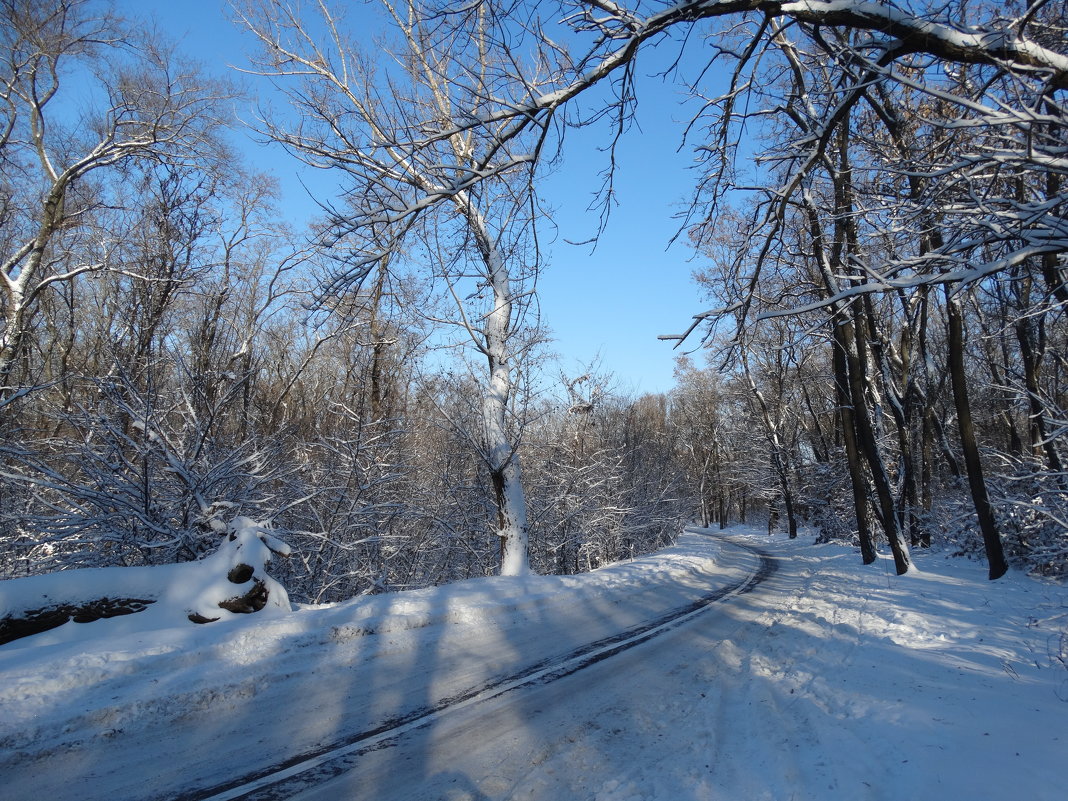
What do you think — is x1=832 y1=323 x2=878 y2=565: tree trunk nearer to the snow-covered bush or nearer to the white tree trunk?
the snow-covered bush

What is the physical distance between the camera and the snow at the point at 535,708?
11.1 feet

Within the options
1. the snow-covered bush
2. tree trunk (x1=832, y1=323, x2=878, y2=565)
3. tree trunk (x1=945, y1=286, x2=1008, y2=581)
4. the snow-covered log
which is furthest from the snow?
tree trunk (x1=832, y1=323, x2=878, y2=565)

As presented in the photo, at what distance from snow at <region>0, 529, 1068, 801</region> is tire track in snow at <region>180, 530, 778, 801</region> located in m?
0.10

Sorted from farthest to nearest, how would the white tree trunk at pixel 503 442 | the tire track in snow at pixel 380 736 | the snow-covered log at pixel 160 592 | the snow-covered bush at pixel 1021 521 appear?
1. the white tree trunk at pixel 503 442
2. the snow-covered bush at pixel 1021 521
3. the snow-covered log at pixel 160 592
4. the tire track in snow at pixel 380 736

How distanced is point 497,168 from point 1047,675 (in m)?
6.70

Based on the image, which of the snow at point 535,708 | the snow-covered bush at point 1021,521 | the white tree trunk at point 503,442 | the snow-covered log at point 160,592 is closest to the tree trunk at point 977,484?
the snow-covered bush at point 1021,521

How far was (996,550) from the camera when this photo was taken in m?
11.0

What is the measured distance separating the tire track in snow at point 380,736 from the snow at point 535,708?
0.32ft

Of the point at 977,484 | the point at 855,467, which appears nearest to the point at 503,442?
the point at 977,484

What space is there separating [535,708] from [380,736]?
1331 mm

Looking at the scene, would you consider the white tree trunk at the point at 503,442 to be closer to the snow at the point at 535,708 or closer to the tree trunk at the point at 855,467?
the snow at the point at 535,708

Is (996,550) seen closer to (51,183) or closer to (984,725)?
(984,725)

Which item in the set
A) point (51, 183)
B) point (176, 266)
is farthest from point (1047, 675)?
point (51, 183)

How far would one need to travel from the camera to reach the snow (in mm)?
3385
